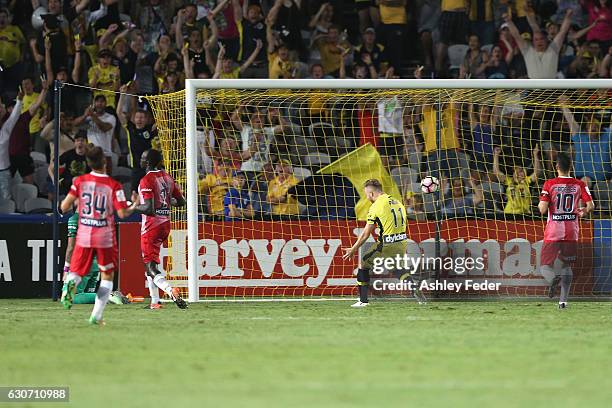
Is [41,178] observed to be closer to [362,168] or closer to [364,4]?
[362,168]

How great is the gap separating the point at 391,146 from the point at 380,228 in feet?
12.3

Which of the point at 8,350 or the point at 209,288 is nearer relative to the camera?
the point at 8,350

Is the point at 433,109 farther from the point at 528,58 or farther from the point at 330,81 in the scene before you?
the point at 528,58

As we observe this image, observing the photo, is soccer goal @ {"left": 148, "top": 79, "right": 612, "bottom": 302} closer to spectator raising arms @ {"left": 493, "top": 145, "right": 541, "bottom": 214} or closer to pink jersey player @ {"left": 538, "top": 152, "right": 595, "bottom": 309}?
spectator raising arms @ {"left": 493, "top": 145, "right": 541, "bottom": 214}

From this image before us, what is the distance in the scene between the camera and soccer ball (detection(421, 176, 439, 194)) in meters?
18.5

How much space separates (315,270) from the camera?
762 inches

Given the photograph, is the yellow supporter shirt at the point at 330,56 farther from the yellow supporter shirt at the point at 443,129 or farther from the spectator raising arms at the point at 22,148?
the spectator raising arms at the point at 22,148

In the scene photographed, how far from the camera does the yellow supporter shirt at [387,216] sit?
16812 mm

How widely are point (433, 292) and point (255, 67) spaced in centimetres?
732

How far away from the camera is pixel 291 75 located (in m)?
23.1

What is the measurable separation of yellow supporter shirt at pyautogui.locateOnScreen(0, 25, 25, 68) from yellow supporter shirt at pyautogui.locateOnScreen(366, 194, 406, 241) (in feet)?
30.6

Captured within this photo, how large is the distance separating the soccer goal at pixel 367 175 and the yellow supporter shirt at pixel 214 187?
0.02m

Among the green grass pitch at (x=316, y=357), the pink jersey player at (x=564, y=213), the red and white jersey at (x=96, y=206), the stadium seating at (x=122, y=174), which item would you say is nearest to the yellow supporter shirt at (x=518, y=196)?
the pink jersey player at (x=564, y=213)

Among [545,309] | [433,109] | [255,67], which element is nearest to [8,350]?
[545,309]
